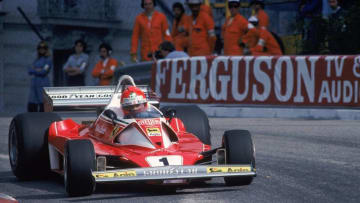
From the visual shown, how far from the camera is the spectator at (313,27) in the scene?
58.1 feet

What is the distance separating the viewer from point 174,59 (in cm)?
1733

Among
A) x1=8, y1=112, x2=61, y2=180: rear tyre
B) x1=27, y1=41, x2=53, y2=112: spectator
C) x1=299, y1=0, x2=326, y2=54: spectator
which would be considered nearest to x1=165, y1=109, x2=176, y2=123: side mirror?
x1=8, y1=112, x2=61, y2=180: rear tyre

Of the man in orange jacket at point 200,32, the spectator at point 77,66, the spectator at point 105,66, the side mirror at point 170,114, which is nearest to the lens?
the side mirror at point 170,114

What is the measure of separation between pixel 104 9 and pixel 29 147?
→ 2303 centimetres

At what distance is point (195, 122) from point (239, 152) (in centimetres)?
157

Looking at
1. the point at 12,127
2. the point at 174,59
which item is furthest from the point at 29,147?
the point at 174,59

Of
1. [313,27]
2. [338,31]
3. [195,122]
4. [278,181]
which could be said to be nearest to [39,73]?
[313,27]

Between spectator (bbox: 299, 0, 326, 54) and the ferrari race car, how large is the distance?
8301 mm

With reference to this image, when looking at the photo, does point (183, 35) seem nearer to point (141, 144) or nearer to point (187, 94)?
point (187, 94)


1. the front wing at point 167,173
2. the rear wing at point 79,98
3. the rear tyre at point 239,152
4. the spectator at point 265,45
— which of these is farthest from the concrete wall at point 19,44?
the front wing at point 167,173

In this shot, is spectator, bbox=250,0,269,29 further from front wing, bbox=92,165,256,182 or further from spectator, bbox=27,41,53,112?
front wing, bbox=92,165,256,182

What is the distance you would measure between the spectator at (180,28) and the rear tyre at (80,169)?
10.9 metres

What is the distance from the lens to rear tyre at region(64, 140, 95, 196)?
726cm

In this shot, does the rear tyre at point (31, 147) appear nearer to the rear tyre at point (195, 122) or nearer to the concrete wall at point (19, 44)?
the rear tyre at point (195, 122)
